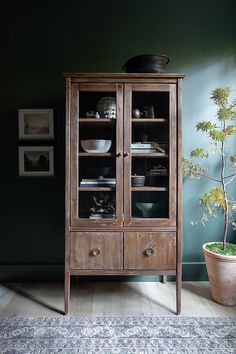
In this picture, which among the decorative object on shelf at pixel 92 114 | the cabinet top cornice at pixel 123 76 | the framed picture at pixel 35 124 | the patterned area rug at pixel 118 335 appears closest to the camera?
the patterned area rug at pixel 118 335

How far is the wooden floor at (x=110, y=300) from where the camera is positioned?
72.7 inches

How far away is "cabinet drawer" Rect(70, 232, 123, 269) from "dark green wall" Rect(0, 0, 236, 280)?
1.83ft

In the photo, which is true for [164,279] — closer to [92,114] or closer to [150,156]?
[150,156]

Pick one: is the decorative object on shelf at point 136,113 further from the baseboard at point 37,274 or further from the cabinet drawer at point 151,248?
the baseboard at point 37,274

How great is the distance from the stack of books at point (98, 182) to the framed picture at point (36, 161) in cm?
54

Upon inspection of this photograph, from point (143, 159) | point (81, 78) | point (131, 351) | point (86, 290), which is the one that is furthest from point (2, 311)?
point (81, 78)

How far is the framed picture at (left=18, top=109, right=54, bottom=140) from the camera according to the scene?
2.24 meters

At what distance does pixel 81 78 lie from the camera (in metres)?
1.77

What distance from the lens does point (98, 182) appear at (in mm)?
1860

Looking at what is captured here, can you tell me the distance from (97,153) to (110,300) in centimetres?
109

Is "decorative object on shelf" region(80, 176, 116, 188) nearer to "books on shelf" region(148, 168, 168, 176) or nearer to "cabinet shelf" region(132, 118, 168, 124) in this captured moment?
"books on shelf" region(148, 168, 168, 176)

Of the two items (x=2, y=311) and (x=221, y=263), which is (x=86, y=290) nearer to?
(x=2, y=311)

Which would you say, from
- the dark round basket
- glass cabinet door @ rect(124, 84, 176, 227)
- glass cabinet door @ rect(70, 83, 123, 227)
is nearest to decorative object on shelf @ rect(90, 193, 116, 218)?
glass cabinet door @ rect(70, 83, 123, 227)

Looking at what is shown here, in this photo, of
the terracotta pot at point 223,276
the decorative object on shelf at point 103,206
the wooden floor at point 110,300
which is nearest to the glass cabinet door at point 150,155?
the decorative object on shelf at point 103,206
